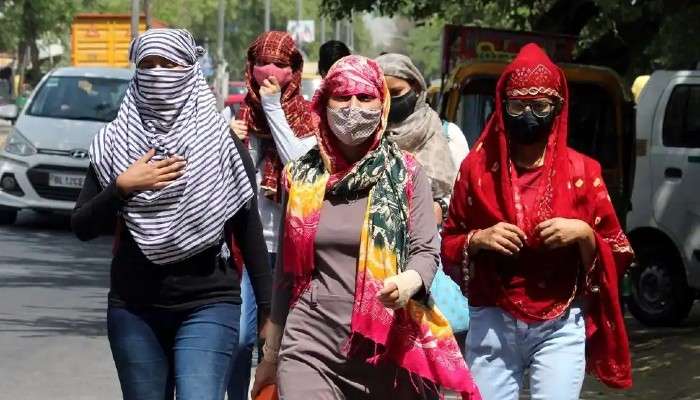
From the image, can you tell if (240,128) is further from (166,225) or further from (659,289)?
(659,289)

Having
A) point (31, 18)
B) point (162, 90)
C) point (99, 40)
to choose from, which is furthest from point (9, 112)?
point (31, 18)

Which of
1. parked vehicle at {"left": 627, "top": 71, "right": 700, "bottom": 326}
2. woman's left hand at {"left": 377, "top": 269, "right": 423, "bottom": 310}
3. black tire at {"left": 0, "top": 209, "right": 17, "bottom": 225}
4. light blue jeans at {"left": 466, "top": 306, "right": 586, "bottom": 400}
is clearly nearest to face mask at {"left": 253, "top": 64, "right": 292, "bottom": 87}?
light blue jeans at {"left": 466, "top": 306, "right": 586, "bottom": 400}

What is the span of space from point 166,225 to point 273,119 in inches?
71.7

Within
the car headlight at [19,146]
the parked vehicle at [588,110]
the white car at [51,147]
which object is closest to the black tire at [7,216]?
the white car at [51,147]

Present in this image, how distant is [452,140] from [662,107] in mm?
6581

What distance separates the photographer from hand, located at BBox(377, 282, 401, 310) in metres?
4.57

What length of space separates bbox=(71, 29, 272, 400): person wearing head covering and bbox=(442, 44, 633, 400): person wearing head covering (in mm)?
828

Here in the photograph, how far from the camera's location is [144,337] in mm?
4918

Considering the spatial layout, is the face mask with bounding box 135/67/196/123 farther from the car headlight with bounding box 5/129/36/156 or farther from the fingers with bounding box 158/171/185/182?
the car headlight with bounding box 5/129/36/156

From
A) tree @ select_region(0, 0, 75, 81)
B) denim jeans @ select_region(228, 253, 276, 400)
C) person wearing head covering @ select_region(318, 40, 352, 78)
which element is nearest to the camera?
denim jeans @ select_region(228, 253, 276, 400)

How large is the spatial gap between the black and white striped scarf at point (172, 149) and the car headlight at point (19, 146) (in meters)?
12.6

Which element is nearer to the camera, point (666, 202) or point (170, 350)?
point (170, 350)

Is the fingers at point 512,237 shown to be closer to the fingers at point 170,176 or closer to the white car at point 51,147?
the fingers at point 170,176

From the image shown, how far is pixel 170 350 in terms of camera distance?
196 inches
